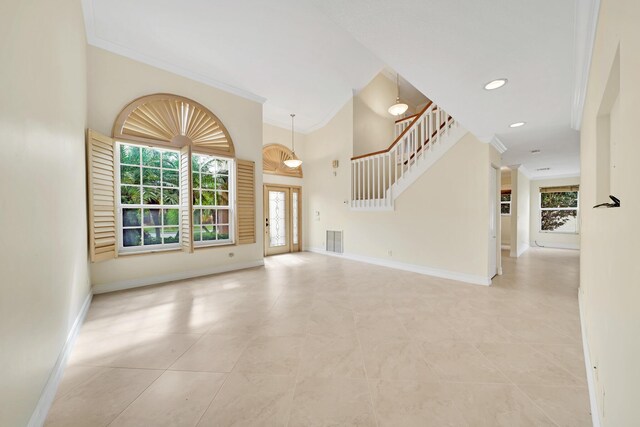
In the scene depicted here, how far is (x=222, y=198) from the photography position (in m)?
4.79

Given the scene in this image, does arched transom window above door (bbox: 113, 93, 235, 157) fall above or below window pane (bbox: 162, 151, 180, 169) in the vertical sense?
above

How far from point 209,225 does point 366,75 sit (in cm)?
468

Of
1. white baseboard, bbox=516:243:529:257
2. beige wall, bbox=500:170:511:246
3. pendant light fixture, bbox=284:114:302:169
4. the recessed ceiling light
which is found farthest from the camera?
beige wall, bbox=500:170:511:246

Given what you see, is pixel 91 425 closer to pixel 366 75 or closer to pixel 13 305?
pixel 13 305

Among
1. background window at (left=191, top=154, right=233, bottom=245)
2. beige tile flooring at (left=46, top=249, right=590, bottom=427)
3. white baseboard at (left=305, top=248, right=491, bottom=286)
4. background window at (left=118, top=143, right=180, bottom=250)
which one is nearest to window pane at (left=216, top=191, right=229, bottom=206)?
background window at (left=191, top=154, right=233, bottom=245)

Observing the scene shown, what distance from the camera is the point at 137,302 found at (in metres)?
3.16

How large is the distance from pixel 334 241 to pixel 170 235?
3848 mm

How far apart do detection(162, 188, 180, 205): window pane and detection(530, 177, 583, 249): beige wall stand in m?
10.6

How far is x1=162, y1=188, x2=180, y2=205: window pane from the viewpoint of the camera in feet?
13.4

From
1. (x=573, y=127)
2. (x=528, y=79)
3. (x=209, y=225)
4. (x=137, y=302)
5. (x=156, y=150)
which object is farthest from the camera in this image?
(x=209, y=225)

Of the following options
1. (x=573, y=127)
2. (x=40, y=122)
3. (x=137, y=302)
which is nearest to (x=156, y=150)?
(x=137, y=302)

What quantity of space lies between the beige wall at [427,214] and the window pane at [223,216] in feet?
9.16

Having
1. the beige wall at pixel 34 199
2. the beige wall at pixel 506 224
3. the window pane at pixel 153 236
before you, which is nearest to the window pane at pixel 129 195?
the window pane at pixel 153 236

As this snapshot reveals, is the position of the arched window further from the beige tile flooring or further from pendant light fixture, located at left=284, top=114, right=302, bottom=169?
pendant light fixture, located at left=284, top=114, right=302, bottom=169
